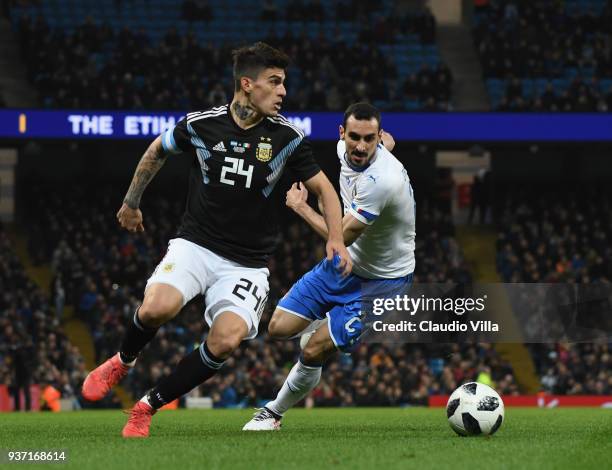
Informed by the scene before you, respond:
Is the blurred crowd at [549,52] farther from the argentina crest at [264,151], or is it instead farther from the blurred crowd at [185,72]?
the argentina crest at [264,151]

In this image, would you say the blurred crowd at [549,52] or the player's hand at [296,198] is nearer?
the player's hand at [296,198]

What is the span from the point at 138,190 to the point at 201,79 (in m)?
20.3

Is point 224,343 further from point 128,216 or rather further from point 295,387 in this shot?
point 295,387

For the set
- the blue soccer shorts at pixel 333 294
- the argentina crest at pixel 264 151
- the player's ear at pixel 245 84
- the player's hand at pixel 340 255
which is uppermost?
the player's ear at pixel 245 84

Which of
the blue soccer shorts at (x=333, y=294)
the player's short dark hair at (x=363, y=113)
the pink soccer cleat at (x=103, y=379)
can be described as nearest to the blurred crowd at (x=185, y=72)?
the blue soccer shorts at (x=333, y=294)

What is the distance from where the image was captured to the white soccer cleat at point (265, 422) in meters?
9.49

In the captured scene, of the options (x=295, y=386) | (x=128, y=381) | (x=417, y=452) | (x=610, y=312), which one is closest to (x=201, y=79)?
(x=128, y=381)

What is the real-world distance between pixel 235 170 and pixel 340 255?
998mm

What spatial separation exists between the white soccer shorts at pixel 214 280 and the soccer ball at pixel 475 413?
5.55 ft

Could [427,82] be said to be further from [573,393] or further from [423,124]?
[573,393]

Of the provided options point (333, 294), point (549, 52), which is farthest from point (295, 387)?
point (549, 52)

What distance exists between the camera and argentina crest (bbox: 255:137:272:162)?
8328mm

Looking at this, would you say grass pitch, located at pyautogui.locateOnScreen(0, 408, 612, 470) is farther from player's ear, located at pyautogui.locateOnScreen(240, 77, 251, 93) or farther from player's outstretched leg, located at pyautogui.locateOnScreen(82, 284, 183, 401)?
player's ear, located at pyautogui.locateOnScreen(240, 77, 251, 93)

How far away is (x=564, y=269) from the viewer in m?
27.6
